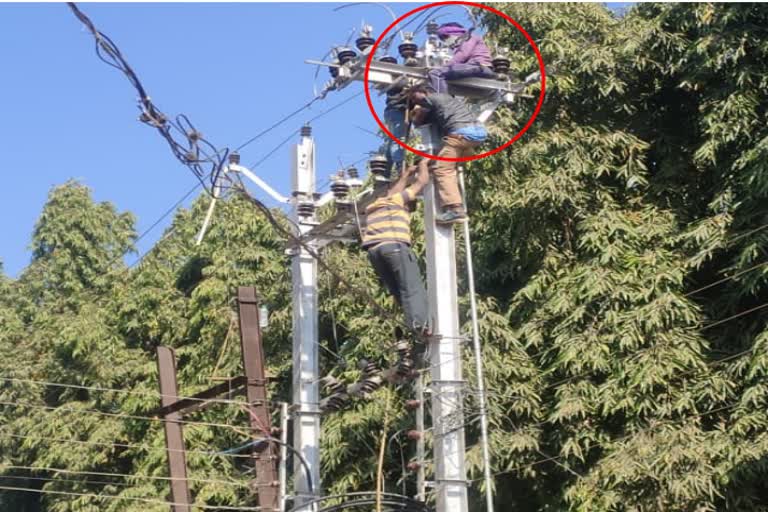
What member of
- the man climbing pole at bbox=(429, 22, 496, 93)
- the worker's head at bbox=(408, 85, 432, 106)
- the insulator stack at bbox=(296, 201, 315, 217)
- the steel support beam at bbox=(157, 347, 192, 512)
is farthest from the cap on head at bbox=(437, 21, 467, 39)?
the steel support beam at bbox=(157, 347, 192, 512)

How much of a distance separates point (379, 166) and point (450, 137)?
0.77m

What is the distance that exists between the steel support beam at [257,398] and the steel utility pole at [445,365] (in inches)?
85.3

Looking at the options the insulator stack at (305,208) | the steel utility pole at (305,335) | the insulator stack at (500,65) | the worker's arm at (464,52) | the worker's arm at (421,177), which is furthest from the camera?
the insulator stack at (305,208)

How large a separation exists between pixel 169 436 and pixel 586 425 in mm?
4623

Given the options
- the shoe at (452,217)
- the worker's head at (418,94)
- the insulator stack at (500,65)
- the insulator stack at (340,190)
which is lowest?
the shoe at (452,217)

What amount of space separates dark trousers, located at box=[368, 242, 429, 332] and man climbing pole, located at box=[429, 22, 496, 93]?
1.32 m

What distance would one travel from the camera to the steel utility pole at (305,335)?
1089cm

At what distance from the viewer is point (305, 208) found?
11.4 meters

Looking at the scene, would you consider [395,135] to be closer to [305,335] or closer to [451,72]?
[451,72]

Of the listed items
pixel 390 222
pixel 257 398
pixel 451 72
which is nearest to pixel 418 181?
pixel 390 222

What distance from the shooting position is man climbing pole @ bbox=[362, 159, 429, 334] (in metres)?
9.59

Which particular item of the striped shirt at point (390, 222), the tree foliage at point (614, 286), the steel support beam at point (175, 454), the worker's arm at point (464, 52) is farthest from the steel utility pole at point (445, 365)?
the steel support beam at point (175, 454)

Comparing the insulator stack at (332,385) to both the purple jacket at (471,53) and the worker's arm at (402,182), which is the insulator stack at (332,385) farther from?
the purple jacket at (471,53)

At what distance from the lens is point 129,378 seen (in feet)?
77.5
